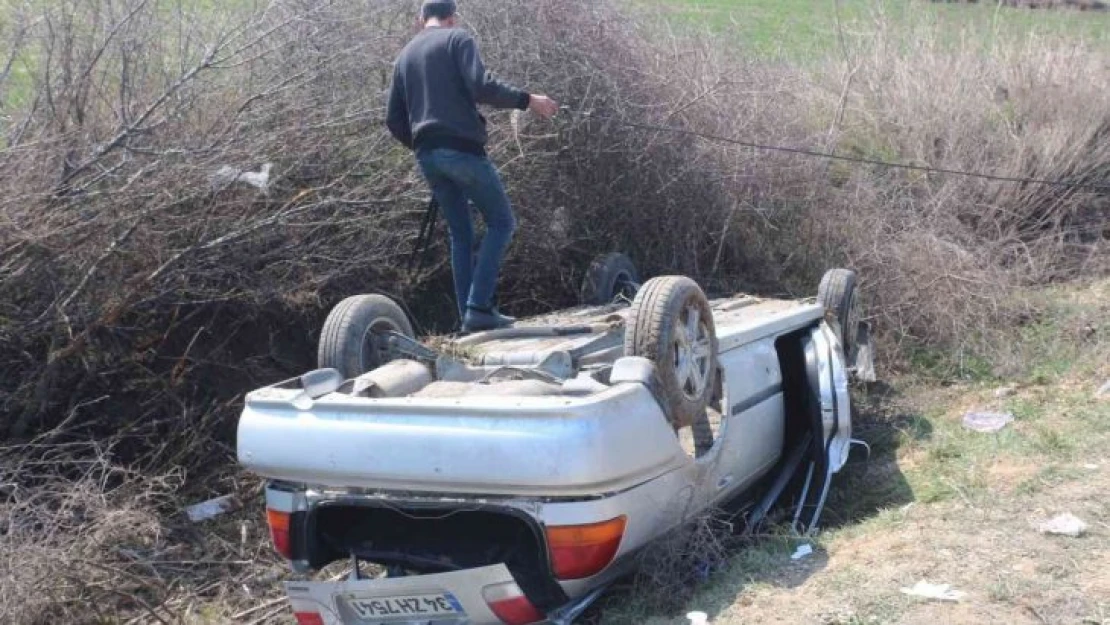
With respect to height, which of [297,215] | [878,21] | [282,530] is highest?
[878,21]

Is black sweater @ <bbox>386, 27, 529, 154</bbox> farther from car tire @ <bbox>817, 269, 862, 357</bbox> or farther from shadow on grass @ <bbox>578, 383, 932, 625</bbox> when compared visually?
shadow on grass @ <bbox>578, 383, 932, 625</bbox>

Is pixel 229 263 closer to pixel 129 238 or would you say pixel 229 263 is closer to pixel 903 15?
pixel 129 238

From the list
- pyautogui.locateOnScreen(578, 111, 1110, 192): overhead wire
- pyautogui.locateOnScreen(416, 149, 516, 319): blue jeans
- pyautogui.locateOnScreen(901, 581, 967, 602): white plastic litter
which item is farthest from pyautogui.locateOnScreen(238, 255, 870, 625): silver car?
pyautogui.locateOnScreen(578, 111, 1110, 192): overhead wire

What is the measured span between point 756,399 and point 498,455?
1691 mm

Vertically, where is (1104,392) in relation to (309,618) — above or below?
below

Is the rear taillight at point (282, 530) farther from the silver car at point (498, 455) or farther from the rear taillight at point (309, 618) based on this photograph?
the rear taillight at point (309, 618)

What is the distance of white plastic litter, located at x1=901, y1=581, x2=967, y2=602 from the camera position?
3879mm

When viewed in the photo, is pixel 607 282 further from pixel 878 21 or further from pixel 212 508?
pixel 878 21

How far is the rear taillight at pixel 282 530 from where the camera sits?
4.13 metres

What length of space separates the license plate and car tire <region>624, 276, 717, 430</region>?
976 mm

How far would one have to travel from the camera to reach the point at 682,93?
27.1 ft

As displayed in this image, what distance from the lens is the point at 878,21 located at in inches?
465

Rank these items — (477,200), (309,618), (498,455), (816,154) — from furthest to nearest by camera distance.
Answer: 1. (816,154)
2. (477,200)
3. (309,618)
4. (498,455)

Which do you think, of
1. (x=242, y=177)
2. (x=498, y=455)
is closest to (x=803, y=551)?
(x=498, y=455)
